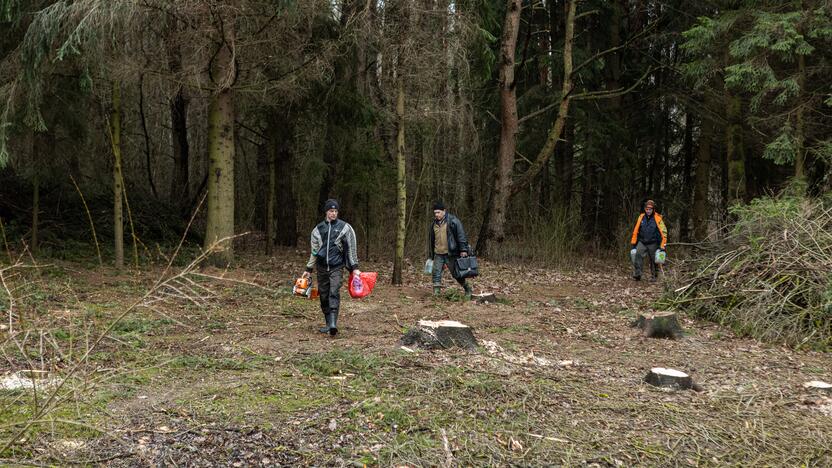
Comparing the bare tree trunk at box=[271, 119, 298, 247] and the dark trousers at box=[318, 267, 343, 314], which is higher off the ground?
the bare tree trunk at box=[271, 119, 298, 247]

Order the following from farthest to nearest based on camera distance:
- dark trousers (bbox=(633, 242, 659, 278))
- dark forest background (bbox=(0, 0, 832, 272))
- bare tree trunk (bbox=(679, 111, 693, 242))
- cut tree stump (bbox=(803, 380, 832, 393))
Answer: bare tree trunk (bbox=(679, 111, 693, 242)), dark trousers (bbox=(633, 242, 659, 278)), dark forest background (bbox=(0, 0, 832, 272)), cut tree stump (bbox=(803, 380, 832, 393))

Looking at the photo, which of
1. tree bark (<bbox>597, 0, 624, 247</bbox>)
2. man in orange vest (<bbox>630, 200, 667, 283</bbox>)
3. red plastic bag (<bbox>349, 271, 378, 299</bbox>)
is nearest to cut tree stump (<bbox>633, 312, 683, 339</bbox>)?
red plastic bag (<bbox>349, 271, 378, 299</bbox>)

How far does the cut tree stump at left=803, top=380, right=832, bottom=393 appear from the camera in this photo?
6.57 m

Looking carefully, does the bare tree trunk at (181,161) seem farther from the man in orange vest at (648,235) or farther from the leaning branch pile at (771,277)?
the leaning branch pile at (771,277)

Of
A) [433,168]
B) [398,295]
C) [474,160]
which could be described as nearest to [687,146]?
[474,160]

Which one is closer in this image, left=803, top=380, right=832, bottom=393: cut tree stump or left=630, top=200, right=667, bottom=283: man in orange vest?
left=803, top=380, right=832, bottom=393: cut tree stump

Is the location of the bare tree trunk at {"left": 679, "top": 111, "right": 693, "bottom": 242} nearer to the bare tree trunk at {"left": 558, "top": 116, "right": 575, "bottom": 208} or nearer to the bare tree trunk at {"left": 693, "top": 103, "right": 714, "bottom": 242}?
the bare tree trunk at {"left": 693, "top": 103, "right": 714, "bottom": 242}

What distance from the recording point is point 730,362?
788 centimetres

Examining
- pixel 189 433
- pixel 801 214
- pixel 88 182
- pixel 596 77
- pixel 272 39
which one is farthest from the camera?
pixel 596 77

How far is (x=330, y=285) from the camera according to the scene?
8562mm

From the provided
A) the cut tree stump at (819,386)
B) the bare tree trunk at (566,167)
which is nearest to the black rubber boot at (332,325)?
the cut tree stump at (819,386)

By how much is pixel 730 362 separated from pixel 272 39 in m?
9.87

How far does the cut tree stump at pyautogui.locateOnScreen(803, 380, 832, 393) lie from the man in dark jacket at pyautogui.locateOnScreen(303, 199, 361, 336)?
17.0ft

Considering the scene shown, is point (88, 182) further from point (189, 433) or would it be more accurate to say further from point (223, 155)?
point (189, 433)
